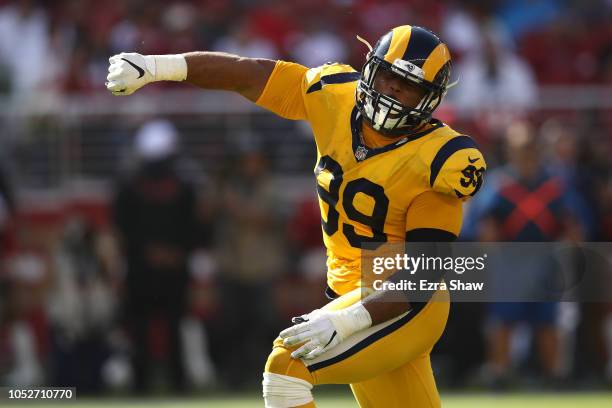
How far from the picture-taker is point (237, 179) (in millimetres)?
8898

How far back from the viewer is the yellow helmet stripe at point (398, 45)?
4.48m

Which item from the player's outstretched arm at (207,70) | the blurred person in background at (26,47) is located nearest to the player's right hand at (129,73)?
the player's outstretched arm at (207,70)

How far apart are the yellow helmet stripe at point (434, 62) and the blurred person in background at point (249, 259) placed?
4380 millimetres

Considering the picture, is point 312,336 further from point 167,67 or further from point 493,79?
point 493,79

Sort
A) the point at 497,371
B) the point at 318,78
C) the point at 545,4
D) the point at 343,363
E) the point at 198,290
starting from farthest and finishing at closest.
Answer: the point at 545,4, the point at 198,290, the point at 497,371, the point at 318,78, the point at 343,363

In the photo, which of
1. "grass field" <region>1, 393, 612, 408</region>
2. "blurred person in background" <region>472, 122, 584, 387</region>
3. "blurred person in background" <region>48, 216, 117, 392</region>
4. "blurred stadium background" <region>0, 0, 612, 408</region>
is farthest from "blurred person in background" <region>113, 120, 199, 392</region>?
"blurred person in background" <region>472, 122, 584, 387</region>

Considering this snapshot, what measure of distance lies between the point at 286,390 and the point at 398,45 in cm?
136

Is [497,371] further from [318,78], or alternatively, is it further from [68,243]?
[318,78]

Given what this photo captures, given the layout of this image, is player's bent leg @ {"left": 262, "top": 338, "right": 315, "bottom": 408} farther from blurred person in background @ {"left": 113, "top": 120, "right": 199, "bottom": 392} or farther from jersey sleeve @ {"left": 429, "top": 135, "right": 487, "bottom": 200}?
blurred person in background @ {"left": 113, "top": 120, "right": 199, "bottom": 392}

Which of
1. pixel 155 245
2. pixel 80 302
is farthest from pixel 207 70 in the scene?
pixel 80 302

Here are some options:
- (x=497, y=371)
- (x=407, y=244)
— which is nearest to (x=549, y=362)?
(x=497, y=371)

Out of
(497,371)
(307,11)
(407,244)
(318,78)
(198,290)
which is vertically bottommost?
(497,371)

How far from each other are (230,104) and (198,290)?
1.47 meters

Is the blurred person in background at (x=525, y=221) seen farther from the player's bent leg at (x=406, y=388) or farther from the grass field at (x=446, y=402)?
the player's bent leg at (x=406, y=388)
